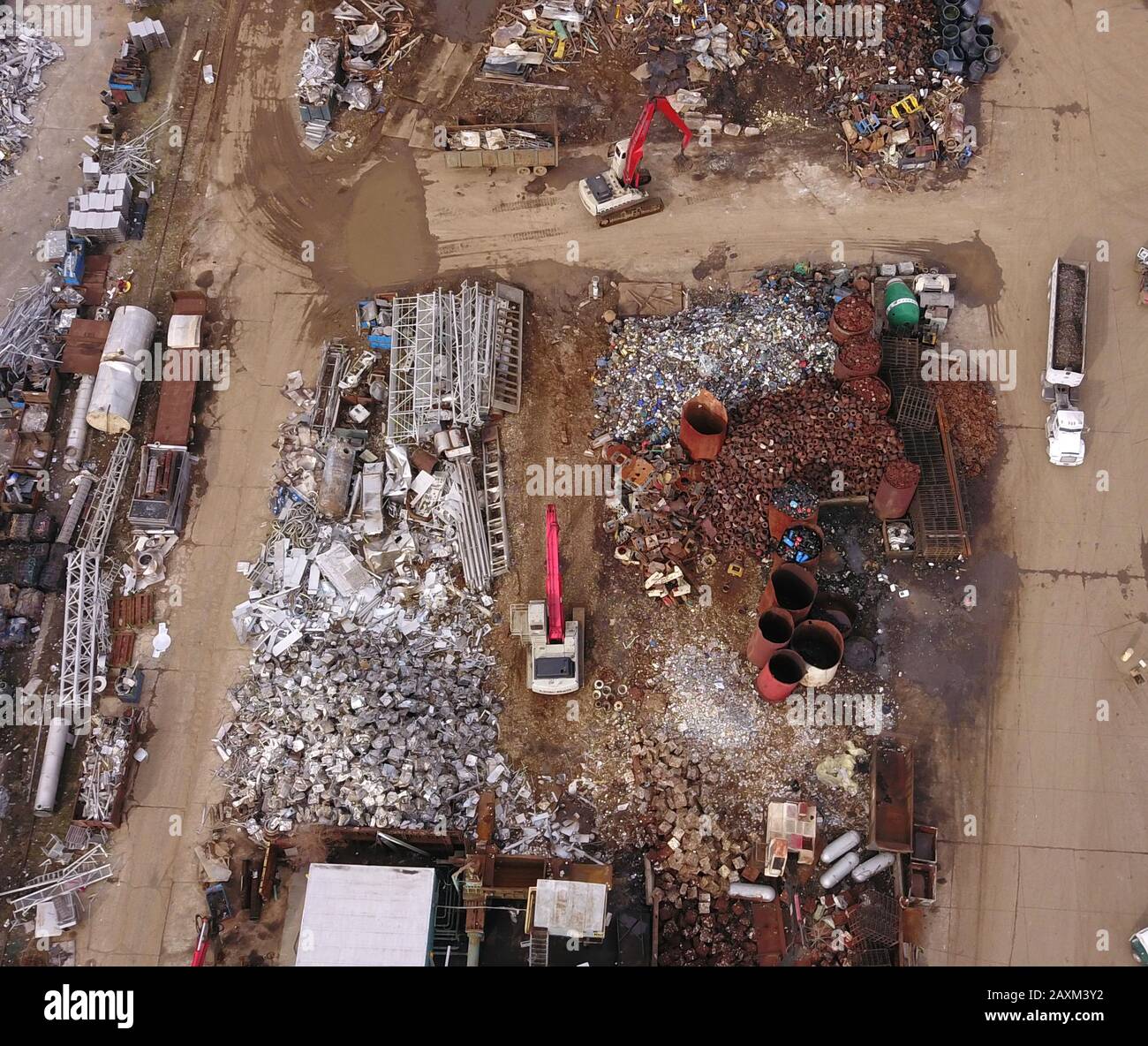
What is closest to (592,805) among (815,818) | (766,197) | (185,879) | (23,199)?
(815,818)

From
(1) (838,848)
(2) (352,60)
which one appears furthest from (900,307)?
(2) (352,60)

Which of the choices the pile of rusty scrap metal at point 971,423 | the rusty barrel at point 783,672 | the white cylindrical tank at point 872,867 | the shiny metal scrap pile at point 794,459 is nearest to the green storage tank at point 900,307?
the pile of rusty scrap metal at point 971,423

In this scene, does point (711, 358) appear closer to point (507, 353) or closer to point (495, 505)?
point (507, 353)

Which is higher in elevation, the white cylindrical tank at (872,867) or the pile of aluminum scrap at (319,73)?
the pile of aluminum scrap at (319,73)

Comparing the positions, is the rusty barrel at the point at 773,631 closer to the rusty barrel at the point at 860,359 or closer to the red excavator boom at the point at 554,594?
the red excavator boom at the point at 554,594
